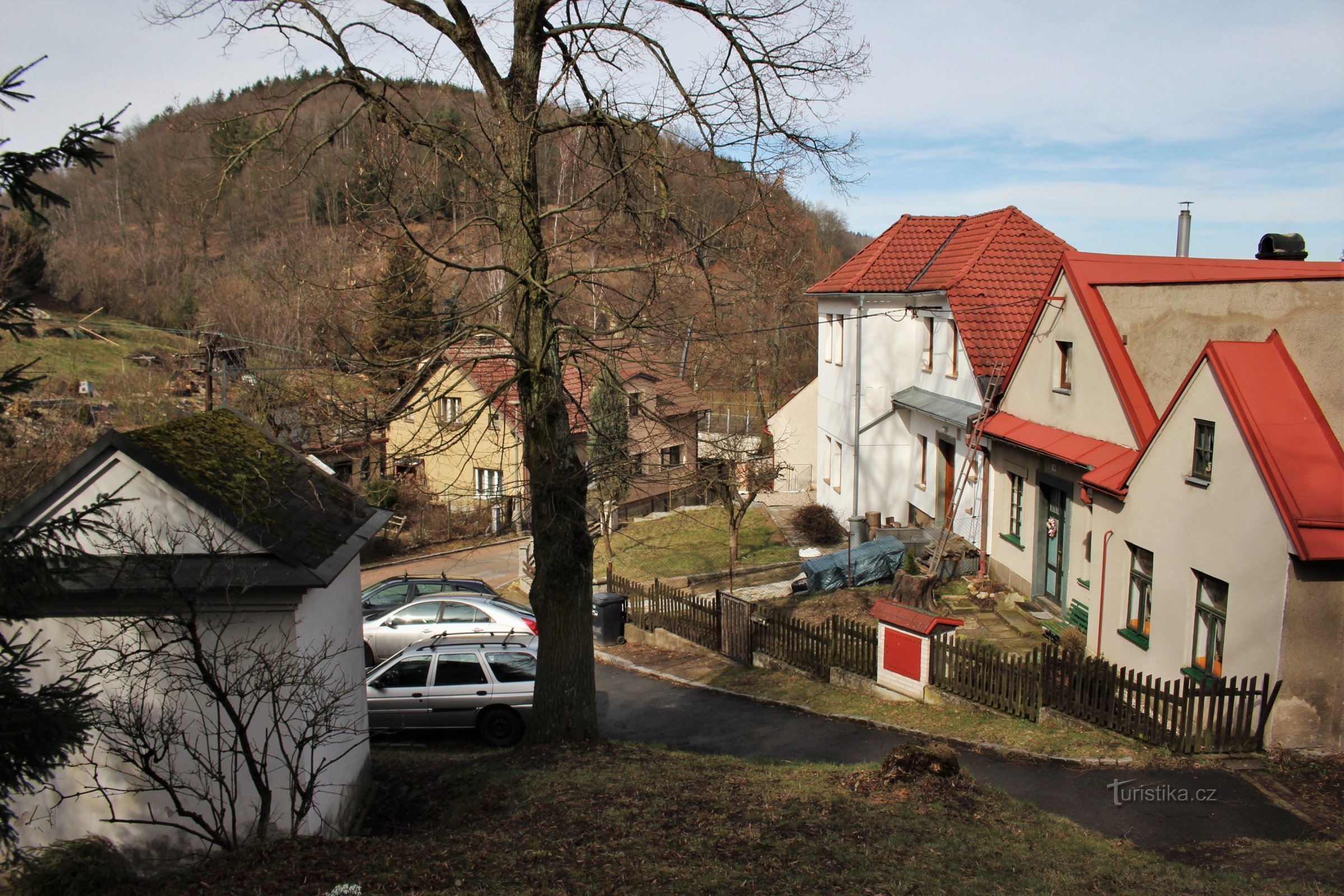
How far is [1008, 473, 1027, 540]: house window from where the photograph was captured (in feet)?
58.2

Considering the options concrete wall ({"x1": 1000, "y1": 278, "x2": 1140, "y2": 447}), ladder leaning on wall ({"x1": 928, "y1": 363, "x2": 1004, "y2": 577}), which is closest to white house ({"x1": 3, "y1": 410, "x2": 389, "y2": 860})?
concrete wall ({"x1": 1000, "y1": 278, "x2": 1140, "y2": 447})

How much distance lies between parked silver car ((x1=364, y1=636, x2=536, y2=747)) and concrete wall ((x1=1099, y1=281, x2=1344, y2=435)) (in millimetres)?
10475

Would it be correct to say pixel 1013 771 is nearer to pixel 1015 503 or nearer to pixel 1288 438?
→ pixel 1288 438

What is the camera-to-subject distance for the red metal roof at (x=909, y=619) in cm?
1338

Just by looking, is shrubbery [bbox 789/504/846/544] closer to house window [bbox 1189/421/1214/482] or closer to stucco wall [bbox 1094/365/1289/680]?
stucco wall [bbox 1094/365/1289/680]

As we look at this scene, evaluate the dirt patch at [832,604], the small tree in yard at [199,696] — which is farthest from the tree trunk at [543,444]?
the dirt patch at [832,604]

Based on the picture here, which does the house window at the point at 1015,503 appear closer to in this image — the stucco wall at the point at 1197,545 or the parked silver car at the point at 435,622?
the stucco wall at the point at 1197,545

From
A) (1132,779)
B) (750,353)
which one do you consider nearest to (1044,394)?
(1132,779)

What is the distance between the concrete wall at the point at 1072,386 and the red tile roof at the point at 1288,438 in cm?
264

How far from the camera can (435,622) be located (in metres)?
16.4

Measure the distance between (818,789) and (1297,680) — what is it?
19.6 feet

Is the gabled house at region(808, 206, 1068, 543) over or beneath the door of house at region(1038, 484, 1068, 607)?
over

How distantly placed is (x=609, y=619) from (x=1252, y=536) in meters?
12.6

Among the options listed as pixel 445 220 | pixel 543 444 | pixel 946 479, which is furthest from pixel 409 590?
pixel 946 479
